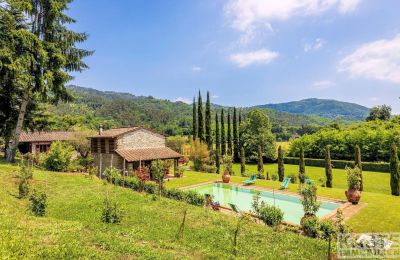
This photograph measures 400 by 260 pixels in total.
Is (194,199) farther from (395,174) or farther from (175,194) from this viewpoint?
(395,174)

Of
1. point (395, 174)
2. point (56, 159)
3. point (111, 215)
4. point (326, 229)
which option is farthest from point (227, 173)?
point (111, 215)

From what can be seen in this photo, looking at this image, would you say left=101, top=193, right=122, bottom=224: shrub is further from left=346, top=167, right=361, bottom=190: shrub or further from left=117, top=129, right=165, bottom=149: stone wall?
left=117, top=129, right=165, bottom=149: stone wall

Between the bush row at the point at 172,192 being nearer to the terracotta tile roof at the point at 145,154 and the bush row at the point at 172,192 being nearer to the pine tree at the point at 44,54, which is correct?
the terracotta tile roof at the point at 145,154

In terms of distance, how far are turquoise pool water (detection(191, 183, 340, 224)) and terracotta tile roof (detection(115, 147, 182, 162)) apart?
6482 mm

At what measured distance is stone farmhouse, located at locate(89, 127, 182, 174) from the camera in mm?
25950

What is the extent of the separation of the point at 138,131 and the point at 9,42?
548 inches

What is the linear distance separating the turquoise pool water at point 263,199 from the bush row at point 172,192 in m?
2.55

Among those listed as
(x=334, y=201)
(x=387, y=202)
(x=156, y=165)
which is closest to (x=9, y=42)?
(x=156, y=165)

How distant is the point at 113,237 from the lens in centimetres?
780

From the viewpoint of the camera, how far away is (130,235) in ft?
27.4

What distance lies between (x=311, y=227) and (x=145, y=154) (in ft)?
65.4

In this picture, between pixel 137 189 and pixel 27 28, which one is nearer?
pixel 137 189

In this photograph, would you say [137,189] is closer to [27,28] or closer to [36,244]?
[36,244]

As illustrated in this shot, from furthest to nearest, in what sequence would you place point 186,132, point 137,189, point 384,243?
point 186,132, point 137,189, point 384,243
